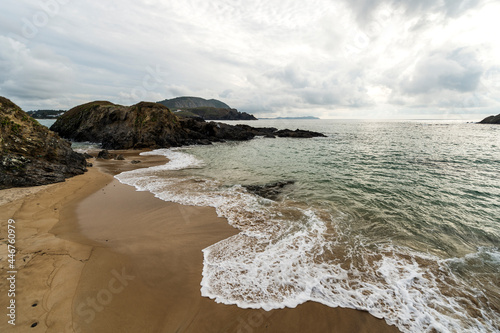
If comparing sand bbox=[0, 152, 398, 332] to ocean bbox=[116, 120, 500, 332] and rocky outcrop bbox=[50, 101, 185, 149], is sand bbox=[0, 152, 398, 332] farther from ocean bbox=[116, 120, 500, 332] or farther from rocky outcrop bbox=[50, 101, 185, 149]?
rocky outcrop bbox=[50, 101, 185, 149]

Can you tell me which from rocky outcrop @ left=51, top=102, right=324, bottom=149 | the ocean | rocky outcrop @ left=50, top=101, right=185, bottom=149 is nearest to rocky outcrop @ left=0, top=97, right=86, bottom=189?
the ocean

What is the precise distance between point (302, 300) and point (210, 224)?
17.6 ft

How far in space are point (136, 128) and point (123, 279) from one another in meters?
41.0

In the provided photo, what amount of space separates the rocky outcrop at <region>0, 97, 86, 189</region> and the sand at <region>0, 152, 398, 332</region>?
9.92 ft

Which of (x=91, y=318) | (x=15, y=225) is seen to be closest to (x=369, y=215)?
(x=91, y=318)

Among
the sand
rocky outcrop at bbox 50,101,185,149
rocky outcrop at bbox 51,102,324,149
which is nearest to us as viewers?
the sand

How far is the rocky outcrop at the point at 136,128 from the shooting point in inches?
1554

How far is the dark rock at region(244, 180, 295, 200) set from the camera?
13588 millimetres

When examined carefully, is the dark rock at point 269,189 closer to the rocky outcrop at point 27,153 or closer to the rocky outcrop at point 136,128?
the rocky outcrop at point 27,153

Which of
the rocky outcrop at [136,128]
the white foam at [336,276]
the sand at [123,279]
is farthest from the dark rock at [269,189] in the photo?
the rocky outcrop at [136,128]

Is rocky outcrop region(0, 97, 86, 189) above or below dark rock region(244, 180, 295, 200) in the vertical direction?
above

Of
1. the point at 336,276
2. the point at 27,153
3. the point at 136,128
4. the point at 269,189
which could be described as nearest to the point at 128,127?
the point at 136,128

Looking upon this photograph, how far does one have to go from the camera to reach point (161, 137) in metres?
41.3

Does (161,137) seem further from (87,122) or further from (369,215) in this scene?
(369,215)
